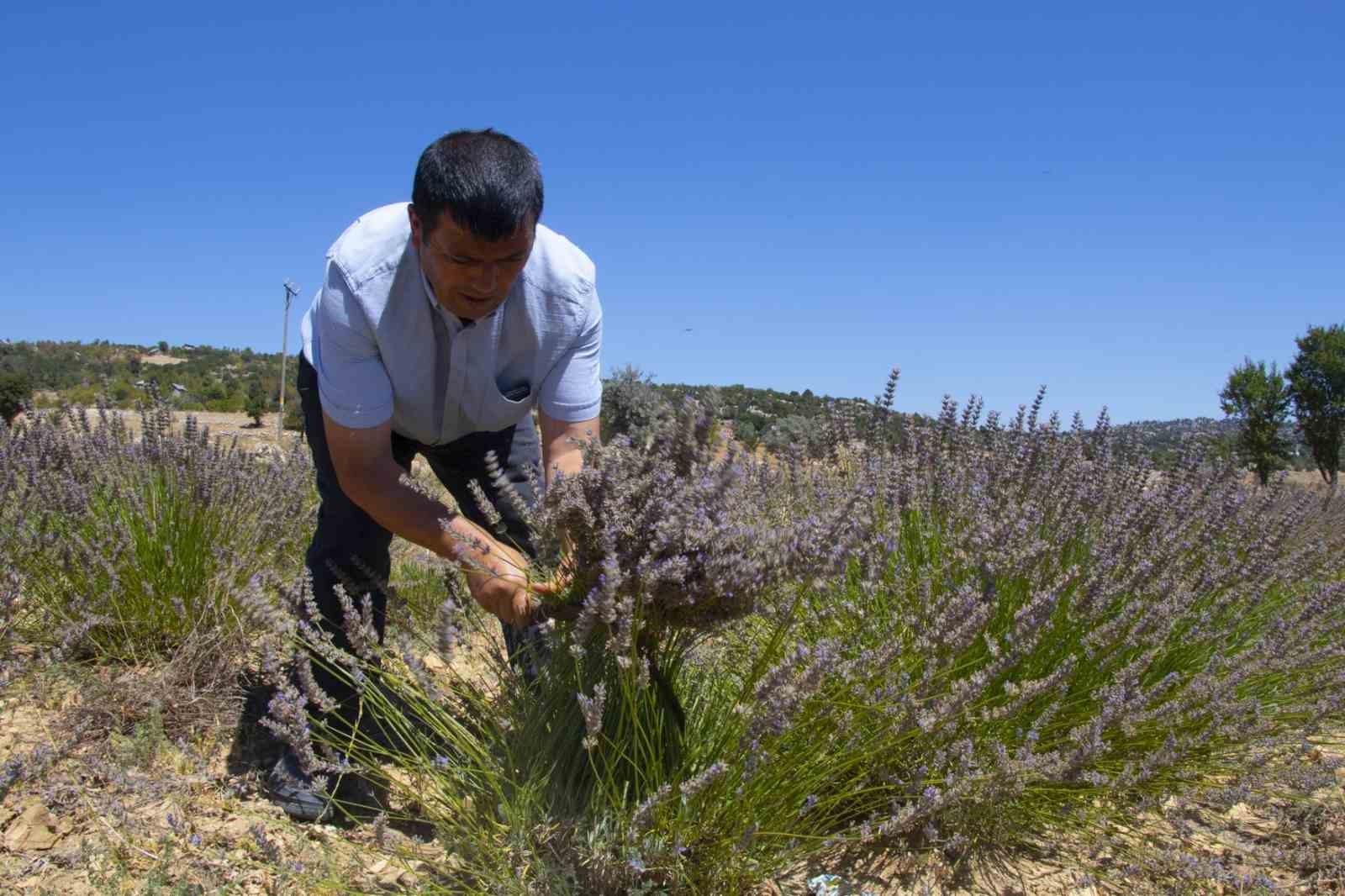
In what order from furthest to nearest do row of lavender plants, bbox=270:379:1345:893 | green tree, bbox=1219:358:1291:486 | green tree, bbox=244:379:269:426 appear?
green tree, bbox=1219:358:1291:486 → green tree, bbox=244:379:269:426 → row of lavender plants, bbox=270:379:1345:893

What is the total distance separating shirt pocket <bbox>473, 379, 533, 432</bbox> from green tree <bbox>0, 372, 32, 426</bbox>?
35.3 ft

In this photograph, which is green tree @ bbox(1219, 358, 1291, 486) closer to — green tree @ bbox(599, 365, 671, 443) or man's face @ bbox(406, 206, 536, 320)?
green tree @ bbox(599, 365, 671, 443)

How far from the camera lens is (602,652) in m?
1.72

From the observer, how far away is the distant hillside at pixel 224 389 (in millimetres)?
2875

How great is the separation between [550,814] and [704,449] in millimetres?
792

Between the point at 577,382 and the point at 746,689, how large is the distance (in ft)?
3.66

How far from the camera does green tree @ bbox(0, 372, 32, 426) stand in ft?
35.7

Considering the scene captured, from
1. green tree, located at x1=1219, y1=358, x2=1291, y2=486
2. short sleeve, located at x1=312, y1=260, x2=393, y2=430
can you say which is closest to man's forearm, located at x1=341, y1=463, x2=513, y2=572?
short sleeve, located at x1=312, y1=260, x2=393, y2=430

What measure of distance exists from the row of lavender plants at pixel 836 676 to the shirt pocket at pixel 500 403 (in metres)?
0.74

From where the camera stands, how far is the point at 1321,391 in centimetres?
2778

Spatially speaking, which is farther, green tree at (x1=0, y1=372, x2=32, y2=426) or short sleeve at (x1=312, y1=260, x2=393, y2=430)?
green tree at (x1=0, y1=372, x2=32, y2=426)

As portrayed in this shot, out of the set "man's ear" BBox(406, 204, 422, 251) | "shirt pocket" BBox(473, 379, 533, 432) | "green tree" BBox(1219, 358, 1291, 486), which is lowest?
"shirt pocket" BBox(473, 379, 533, 432)

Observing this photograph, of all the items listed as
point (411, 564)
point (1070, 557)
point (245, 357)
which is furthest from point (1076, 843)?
point (245, 357)

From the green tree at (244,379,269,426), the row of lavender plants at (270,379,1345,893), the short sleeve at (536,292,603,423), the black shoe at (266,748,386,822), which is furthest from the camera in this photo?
the green tree at (244,379,269,426)
